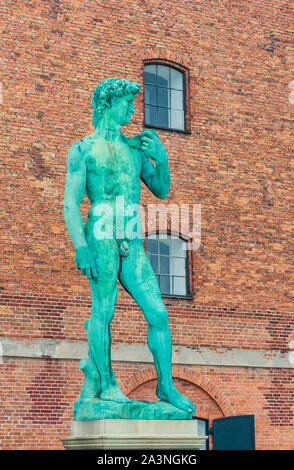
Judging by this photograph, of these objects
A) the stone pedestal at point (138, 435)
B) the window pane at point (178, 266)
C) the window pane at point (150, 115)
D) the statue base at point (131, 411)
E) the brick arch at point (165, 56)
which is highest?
the brick arch at point (165, 56)

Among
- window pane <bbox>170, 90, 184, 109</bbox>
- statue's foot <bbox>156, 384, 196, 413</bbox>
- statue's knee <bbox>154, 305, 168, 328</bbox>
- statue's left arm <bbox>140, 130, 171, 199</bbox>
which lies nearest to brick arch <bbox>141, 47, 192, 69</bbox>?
window pane <bbox>170, 90, 184, 109</bbox>

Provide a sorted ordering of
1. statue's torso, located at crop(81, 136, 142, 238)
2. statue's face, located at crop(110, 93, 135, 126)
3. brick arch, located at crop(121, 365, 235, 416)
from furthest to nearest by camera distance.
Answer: brick arch, located at crop(121, 365, 235, 416), statue's face, located at crop(110, 93, 135, 126), statue's torso, located at crop(81, 136, 142, 238)

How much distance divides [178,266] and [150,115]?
313 cm

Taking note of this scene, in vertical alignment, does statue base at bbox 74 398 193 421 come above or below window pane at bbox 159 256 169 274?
below

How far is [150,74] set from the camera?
597 inches

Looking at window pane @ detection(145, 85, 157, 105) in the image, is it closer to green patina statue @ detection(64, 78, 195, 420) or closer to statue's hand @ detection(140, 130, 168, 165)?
green patina statue @ detection(64, 78, 195, 420)

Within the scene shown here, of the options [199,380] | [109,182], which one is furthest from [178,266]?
[109,182]

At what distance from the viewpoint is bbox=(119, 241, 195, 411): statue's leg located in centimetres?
561

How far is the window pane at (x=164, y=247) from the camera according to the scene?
47.7 feet

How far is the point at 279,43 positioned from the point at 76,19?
15.5 ft

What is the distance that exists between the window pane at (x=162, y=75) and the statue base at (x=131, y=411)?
10.8 meters

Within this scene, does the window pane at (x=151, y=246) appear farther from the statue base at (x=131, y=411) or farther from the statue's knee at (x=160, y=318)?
the statue base at (x=131, y=411)

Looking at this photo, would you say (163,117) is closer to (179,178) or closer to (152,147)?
(179,178)

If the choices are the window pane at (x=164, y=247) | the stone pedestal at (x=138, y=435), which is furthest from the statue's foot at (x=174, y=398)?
the window pane at (x=164, y=247)
